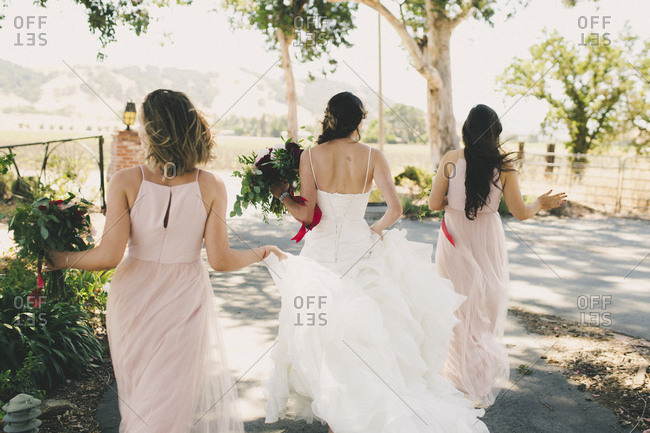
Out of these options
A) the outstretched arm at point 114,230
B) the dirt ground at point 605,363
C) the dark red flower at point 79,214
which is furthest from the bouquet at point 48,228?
the dirt ground at point 605,363

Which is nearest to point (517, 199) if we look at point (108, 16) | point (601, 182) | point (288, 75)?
point (108, 16)

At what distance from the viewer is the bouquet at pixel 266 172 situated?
400cm

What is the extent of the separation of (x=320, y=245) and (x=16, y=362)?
7.68 feet

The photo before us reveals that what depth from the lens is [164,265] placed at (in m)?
2.61

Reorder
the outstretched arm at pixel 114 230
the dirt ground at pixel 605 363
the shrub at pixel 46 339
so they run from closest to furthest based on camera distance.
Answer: the outstretched arm at pixel 114 230, the shrub at pixel 46 339, the dirt ground at pixel 605 363

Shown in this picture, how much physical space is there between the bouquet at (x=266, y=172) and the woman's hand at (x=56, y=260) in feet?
4.41

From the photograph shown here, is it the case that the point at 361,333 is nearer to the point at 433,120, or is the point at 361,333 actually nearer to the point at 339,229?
the point at 339,229

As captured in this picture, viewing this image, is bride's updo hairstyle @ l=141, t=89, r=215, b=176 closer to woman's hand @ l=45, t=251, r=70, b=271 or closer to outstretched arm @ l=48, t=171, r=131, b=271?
outstretched arm @ l=48, t=171, r=131, b=271

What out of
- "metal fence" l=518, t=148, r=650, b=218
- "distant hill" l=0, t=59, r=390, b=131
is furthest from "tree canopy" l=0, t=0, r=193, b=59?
"distant hill" l=0, t=59, r=390, b=131

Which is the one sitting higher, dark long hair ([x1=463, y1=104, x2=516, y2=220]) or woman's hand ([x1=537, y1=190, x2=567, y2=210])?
dark long hair ([x1=463, y1=104, x2=516, y2=220])

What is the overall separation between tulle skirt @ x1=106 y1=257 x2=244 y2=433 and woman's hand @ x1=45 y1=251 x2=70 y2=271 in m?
0.35

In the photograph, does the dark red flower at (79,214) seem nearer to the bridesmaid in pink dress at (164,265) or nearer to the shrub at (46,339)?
the bridesmaid in pink dress at (164,265)

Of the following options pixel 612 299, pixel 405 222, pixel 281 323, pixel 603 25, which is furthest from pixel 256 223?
pixel 281 323

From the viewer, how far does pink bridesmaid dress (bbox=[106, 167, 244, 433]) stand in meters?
2.49
